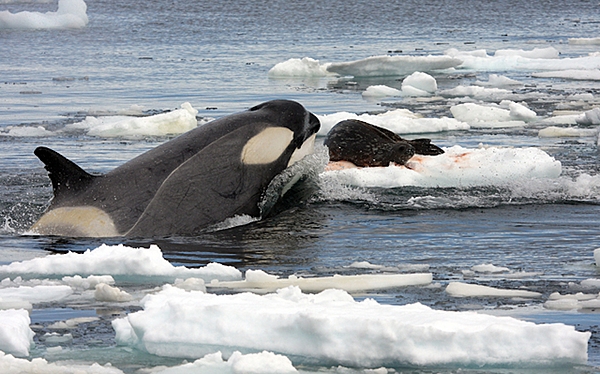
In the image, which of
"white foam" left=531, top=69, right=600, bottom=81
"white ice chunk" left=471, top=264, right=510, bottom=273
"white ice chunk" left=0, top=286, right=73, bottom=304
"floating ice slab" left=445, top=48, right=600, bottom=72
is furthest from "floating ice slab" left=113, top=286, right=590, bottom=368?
"floating ice slab" left=445, top=48, right=600, bottom=72

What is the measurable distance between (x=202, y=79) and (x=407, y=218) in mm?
14352

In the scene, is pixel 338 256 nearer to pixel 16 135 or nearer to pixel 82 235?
pixel 82 235

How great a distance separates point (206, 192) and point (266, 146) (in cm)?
66

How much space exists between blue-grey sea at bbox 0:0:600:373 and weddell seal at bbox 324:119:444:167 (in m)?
0.70

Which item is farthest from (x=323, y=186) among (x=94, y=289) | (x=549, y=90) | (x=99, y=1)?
(x=99, y=1)

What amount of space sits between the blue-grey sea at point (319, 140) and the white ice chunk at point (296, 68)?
20 centimetres

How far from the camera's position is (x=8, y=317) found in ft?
16.3

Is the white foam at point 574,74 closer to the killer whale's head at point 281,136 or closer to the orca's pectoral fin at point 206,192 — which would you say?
the killer whale's head at point 281,136

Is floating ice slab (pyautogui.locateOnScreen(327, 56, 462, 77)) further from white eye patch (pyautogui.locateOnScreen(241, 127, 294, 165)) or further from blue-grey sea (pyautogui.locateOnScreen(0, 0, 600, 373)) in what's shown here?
white eye patch (pyautogui.locateOnScreen(241, 127, 294, 165))

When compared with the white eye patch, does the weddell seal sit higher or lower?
lower

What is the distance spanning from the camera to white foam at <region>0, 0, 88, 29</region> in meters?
38.2

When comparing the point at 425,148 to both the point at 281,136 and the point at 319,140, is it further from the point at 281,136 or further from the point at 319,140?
the point at 319,140

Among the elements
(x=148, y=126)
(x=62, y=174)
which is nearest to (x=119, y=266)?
(x=62, y=174)

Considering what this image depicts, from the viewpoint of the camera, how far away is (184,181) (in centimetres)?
812
